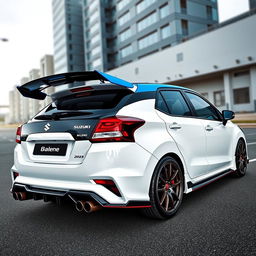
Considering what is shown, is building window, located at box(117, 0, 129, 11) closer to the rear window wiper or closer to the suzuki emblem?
the rear window wiper

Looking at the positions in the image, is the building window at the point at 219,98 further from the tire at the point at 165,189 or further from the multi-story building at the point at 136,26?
the tire at the point at 165,189

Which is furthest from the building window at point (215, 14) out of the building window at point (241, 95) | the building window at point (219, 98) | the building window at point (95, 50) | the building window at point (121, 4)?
the building window at point (95, 50)

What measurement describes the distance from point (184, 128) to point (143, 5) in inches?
1852

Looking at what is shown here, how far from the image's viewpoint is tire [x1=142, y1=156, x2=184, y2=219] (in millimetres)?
2748

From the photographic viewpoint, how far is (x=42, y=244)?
7.89 feet

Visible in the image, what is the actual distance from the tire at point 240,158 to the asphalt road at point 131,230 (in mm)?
1024

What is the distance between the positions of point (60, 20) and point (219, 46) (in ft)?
209

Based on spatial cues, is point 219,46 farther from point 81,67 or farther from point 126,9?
point 81,67

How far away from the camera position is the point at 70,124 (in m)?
2.65

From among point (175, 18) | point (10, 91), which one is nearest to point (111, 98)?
point (175, 18)

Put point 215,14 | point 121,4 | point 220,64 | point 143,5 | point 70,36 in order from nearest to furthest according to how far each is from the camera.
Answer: point 220,64 < point 215,14 < point 143,5 < point 121,4 < point 70,36

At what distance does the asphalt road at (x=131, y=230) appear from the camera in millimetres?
2266

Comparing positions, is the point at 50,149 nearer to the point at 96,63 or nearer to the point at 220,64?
the point at 220,64

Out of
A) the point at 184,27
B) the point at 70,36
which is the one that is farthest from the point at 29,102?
the point at 184,27
